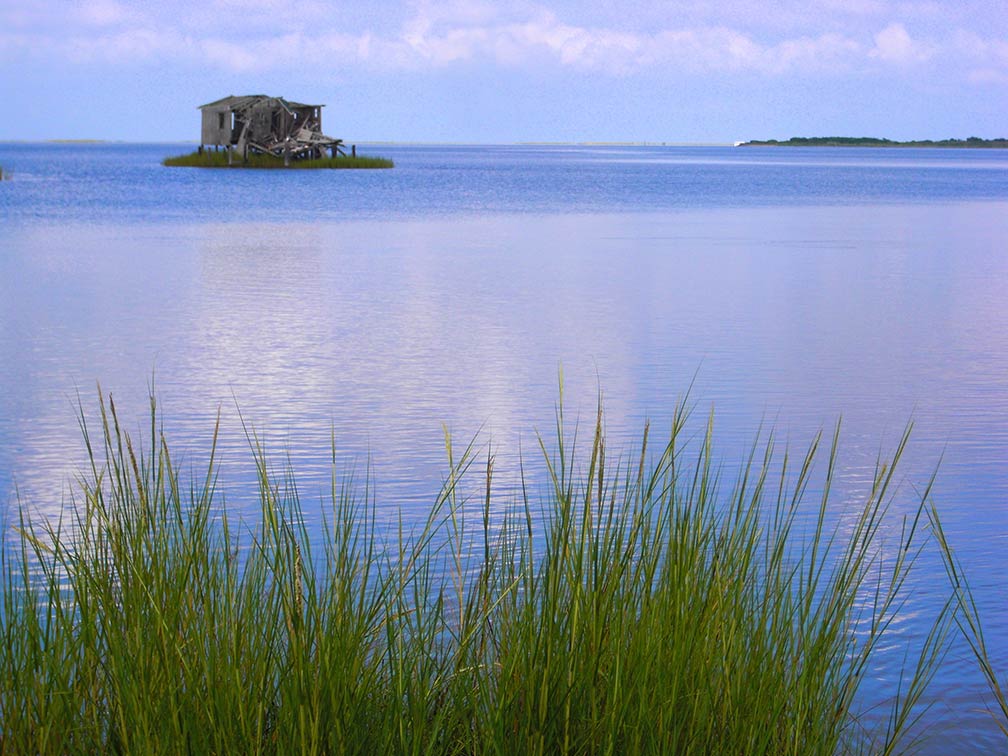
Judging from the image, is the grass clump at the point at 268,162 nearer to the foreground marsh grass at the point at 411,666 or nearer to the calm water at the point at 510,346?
the calm water at the point at 510,346

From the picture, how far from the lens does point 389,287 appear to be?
1509 cm

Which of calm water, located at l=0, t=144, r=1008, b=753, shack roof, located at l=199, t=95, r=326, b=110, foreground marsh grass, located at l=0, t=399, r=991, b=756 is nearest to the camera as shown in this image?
foreground marsh grass, located at l=0, t=399, r=991, b=756

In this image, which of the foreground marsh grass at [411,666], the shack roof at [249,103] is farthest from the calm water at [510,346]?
the shack roof at [249,103]

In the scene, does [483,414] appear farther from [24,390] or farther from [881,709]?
[881,709]

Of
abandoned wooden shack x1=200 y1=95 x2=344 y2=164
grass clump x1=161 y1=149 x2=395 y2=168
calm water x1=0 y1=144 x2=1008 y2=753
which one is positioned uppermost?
abandoned wooden shack x1=200 y1=95 x2=344 y2=164

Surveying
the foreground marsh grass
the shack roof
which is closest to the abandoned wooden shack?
the shack roof

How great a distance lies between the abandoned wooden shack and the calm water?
113 ft

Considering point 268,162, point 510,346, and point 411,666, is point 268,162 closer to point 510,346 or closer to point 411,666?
point 510,346

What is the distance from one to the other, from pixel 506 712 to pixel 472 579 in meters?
1.79

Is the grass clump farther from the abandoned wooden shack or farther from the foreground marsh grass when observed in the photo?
the foreground marsh grass

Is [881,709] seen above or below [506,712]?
below

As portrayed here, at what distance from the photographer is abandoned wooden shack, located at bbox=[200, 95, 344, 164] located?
192 feet

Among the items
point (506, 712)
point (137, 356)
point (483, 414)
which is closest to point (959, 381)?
point (483, 414)

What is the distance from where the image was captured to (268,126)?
5928cm
